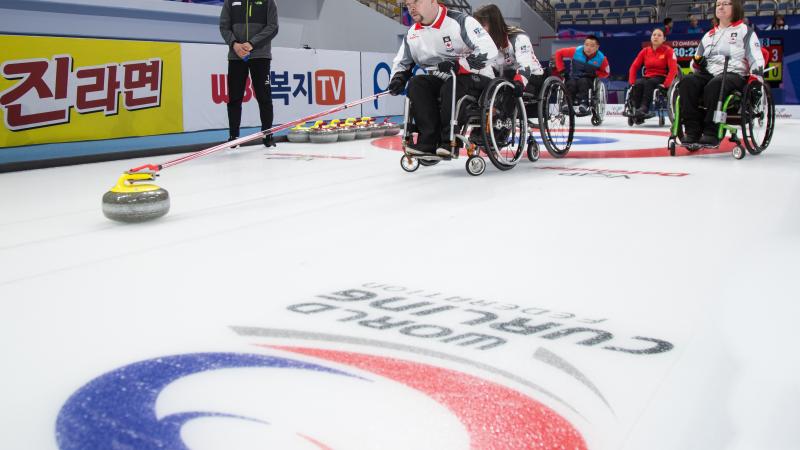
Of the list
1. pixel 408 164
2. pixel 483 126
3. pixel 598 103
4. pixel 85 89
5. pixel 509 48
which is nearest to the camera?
pixel 483 126

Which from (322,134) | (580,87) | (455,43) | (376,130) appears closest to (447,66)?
(455,43)

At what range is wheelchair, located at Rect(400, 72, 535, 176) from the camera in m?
4.25

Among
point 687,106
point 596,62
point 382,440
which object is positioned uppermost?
point 596,62

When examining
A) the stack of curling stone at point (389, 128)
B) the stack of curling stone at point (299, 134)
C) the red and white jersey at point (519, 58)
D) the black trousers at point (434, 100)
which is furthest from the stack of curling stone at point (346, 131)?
the black trousers at point (434, 100)

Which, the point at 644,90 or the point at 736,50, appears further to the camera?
the point at 644,90

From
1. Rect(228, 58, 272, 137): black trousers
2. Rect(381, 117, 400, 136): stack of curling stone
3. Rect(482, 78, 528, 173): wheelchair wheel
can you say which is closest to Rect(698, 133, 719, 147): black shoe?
Rect(482, 78, 528, 173): wheelchair wheel

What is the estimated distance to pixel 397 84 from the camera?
447 cm

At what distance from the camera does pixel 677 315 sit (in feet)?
5.80

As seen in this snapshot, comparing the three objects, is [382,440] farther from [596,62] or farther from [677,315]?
[596,62]

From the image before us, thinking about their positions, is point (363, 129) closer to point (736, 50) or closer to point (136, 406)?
point (736, 50)

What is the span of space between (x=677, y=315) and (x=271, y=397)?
98 centimetres

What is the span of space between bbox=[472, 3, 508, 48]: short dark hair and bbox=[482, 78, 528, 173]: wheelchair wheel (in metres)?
0.68

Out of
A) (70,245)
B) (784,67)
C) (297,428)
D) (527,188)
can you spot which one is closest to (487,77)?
(527,188)

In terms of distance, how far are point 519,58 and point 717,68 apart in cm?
136
